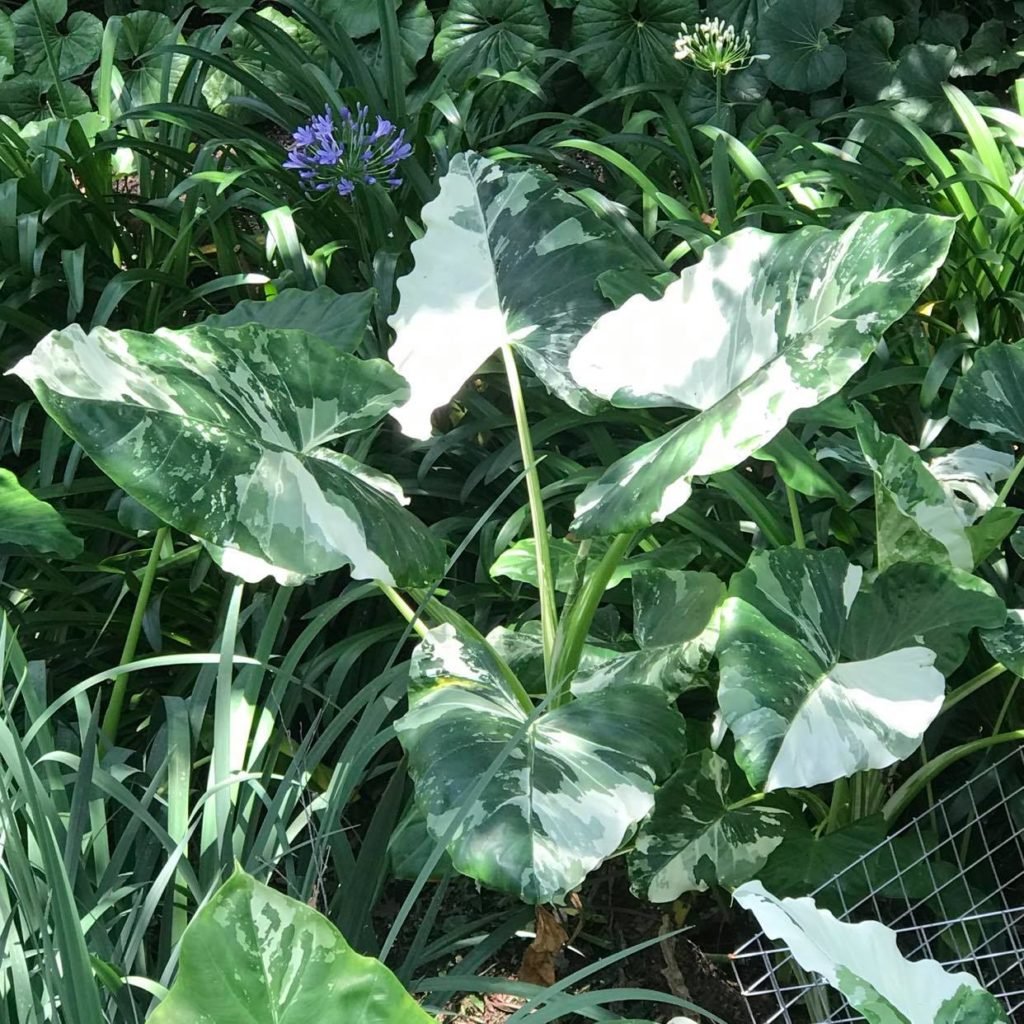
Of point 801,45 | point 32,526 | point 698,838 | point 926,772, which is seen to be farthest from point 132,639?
point 801,45

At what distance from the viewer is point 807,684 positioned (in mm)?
1020

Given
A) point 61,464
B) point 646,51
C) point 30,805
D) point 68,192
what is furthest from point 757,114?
point 30,805

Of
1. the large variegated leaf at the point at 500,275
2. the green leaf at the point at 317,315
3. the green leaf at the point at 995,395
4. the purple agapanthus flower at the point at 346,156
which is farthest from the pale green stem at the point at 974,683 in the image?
the purple agapanthus flower at the point at 346,156

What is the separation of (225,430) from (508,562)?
42 cm

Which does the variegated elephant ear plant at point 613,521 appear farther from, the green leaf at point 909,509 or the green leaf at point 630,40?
the green leaf at point 630,40

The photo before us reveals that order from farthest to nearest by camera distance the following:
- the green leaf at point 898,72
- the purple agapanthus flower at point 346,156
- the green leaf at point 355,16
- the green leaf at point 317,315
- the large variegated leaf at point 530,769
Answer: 1. the green leaf at point 355,16
2. the green leaf at point 898,72
3. the purple agapanthus flower at point 346,156
4. the green leaf at point 317,315
5. the large variegated leaf at point 530,769

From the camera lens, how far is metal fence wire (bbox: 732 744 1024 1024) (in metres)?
1.21

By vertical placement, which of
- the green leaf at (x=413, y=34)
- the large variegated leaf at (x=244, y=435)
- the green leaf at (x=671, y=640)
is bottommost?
the green leaf at (x=671, y=640)

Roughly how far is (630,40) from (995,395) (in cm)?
162

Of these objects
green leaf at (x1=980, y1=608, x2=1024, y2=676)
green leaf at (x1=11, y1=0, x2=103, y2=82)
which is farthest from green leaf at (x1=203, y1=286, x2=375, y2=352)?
green leaf at (x1=11, y1=0, x2=103, y2=82)

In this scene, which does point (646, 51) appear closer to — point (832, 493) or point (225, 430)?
point (832, 493)

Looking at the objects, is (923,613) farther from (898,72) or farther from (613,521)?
(898,72)

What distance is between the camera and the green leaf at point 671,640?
1201mm

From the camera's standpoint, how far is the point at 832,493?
129 cm
